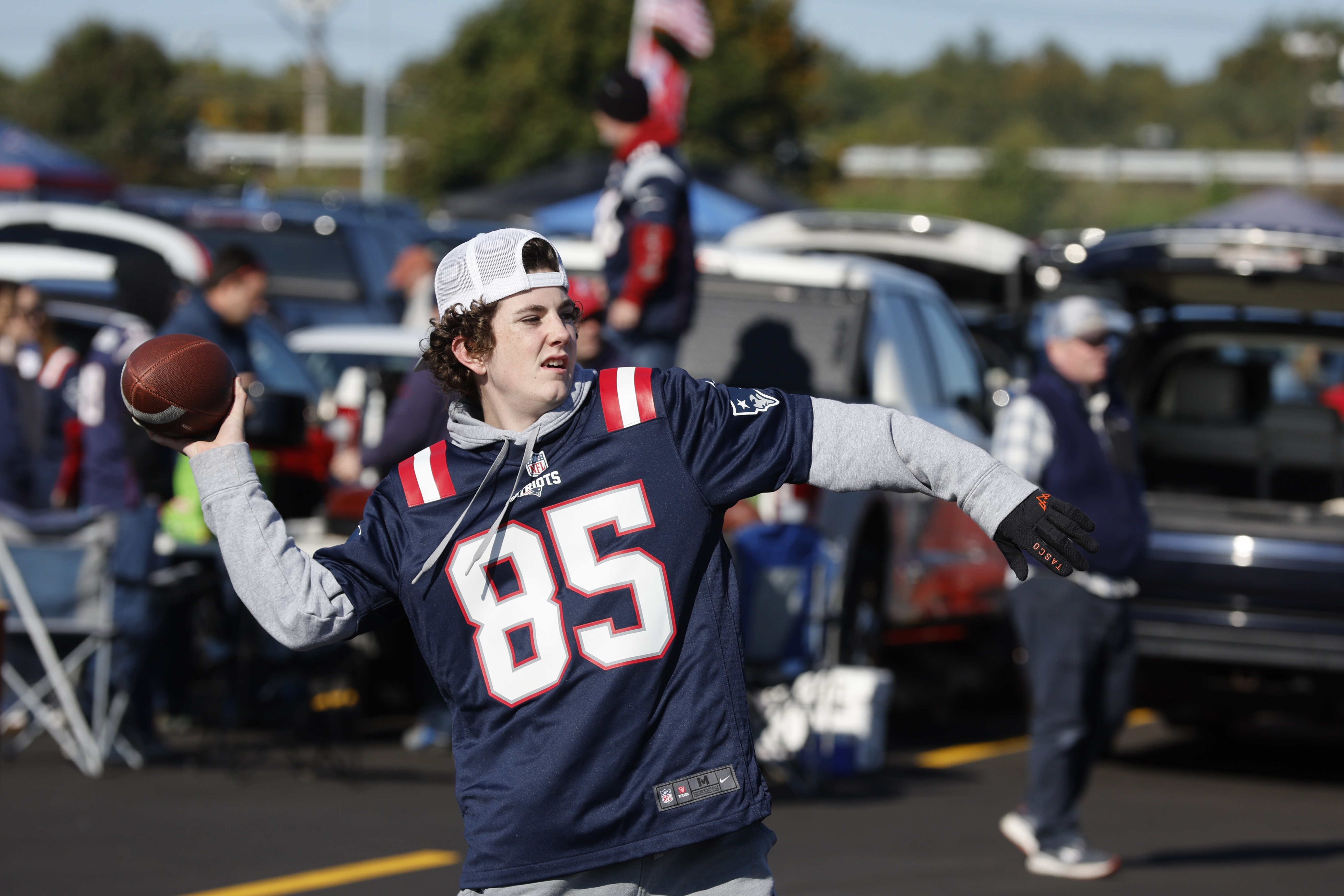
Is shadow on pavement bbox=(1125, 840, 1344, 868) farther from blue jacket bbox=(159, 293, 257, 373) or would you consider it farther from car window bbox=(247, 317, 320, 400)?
car window bbox=(247, 317, 320, 400)

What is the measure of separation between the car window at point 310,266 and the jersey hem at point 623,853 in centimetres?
1315

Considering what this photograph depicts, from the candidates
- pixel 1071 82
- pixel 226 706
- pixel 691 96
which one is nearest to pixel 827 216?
pixel 226 706

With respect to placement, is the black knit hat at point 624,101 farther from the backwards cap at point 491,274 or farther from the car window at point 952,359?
the backwards cap at point 491,274

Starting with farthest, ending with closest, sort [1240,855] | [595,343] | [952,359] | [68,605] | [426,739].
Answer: [952,359] → [426,739] → [68,605] → [595,343] → [1240,855]

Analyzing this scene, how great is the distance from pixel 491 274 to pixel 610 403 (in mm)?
333

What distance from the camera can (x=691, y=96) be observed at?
36.5 metres

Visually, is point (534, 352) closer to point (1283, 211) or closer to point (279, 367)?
point (279, 367)

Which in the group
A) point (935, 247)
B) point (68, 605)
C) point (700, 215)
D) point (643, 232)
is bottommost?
point (68, 605)

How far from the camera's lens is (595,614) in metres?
3.55

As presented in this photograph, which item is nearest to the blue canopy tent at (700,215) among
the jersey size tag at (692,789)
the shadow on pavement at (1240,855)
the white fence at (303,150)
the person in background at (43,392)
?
the person in background at (43,392)

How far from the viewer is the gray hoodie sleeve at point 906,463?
139 inches

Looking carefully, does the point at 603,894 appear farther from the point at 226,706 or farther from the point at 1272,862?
the point at 226,706

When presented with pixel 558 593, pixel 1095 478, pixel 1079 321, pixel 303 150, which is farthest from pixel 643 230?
pixel 303 150

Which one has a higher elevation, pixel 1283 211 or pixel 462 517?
pixel 1283 211
